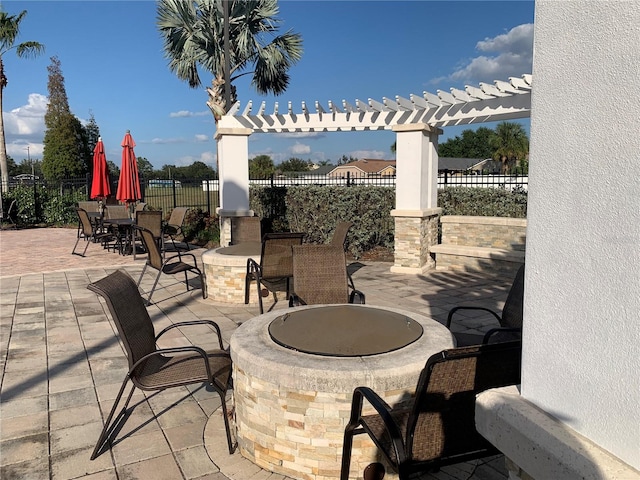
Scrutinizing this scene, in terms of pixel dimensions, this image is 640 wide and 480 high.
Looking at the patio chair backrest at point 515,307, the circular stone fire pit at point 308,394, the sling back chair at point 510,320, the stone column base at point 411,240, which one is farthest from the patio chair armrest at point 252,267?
the stone column base at point 411,240

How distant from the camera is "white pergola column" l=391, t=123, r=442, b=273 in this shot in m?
8.36

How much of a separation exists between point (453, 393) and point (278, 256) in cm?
378

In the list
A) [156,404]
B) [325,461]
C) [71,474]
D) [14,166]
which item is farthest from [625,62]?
[14,166]

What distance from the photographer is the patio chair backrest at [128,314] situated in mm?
2826

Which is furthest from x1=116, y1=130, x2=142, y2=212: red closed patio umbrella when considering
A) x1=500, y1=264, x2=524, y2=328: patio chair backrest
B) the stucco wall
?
the stucco wall

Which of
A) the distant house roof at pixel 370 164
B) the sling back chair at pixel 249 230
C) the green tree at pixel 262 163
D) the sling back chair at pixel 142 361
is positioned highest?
the distant house roof at pixel 370 164

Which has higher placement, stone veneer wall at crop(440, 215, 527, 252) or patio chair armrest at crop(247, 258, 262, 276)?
stone veneer wall at crop(440, 215, 527, 252)

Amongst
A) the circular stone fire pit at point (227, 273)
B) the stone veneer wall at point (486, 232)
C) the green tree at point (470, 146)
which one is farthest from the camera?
the green tree at point (470, 146)

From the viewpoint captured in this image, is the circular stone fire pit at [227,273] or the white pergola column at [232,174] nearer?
the circular stone fire pit at [227,273]

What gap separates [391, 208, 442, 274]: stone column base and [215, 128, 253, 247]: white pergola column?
341cm

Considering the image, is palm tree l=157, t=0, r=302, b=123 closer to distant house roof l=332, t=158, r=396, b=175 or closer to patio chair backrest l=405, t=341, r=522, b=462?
patio chair backrest l=405, t=341, r=522, b=462

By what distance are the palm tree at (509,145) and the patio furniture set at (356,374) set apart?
47122mm

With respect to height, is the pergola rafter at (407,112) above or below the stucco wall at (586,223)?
above

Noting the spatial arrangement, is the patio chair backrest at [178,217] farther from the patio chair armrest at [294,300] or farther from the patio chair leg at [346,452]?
the patio chair leg at [346,452]
